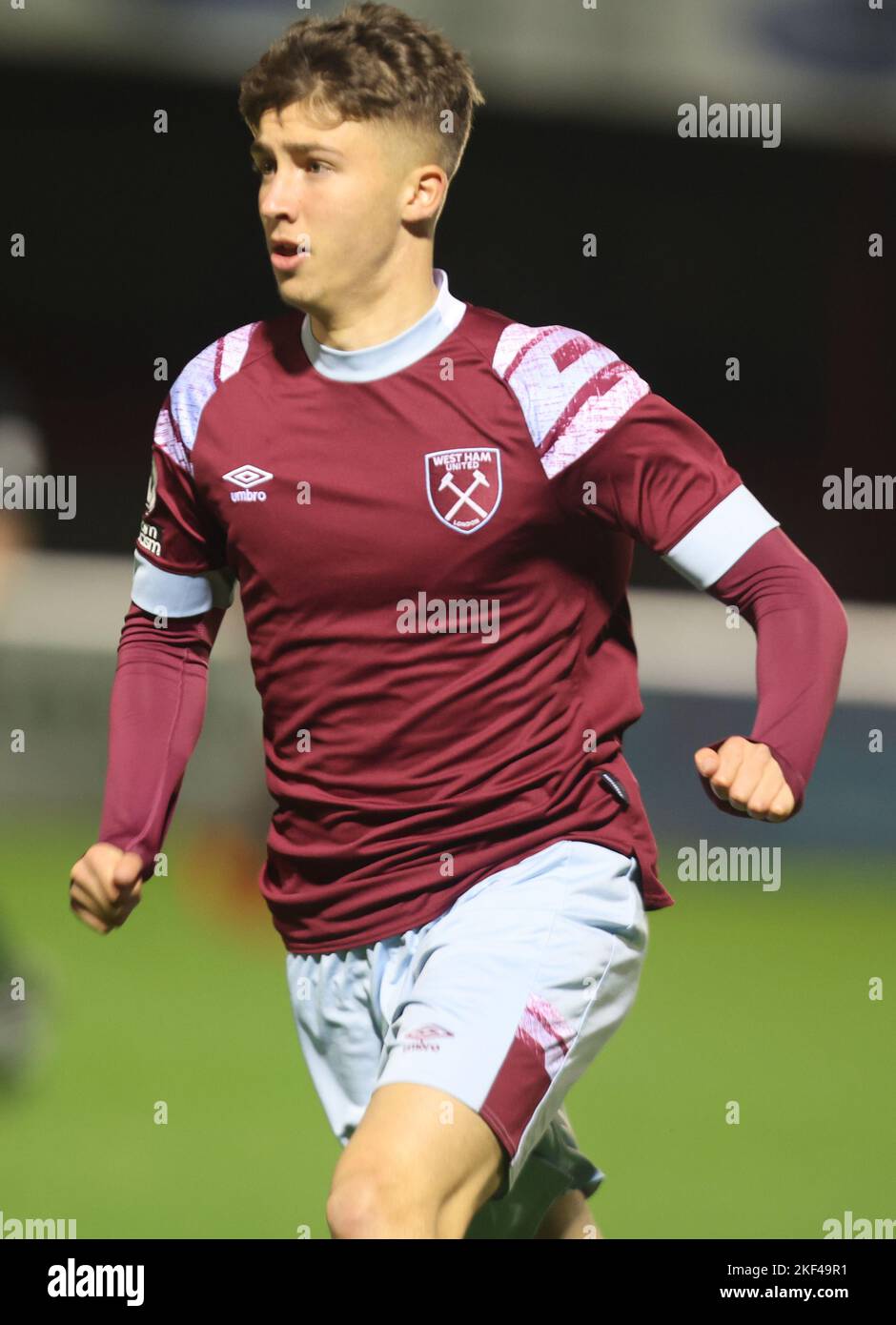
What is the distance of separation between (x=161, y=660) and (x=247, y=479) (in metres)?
0.39

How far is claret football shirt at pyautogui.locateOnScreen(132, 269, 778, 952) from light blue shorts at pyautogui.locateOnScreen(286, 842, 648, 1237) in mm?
54

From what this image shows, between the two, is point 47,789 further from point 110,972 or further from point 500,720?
point 500,720

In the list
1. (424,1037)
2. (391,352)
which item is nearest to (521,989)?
(424,1037)

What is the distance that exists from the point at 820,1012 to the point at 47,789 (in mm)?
4288

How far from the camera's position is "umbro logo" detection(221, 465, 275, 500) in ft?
10.3

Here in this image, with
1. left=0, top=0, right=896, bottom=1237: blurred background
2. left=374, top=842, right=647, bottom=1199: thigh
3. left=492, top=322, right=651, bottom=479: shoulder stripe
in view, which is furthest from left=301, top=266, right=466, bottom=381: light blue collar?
left=0, top=0, right=896, bottom=1237: blurred background

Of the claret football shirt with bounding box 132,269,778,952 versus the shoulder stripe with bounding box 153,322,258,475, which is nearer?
the claret football shirt with bounding box 132,269,778,952

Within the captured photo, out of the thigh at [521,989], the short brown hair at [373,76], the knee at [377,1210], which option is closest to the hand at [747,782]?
the thigh at [521,989]

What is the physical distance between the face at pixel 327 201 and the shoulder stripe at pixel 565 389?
26 centimetres

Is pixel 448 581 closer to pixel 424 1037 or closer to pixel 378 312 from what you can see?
pixel 378 312

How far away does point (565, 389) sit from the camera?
3037mm

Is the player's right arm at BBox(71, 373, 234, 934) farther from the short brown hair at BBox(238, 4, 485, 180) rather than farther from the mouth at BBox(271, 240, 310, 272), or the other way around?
the short brown hair at BBox(238, 4, 485, 180)

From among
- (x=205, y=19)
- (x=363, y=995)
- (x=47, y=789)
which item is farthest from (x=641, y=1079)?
(x=205, y=19)

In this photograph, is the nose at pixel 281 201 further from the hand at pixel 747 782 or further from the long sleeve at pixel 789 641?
the hand at pixel 747 782
